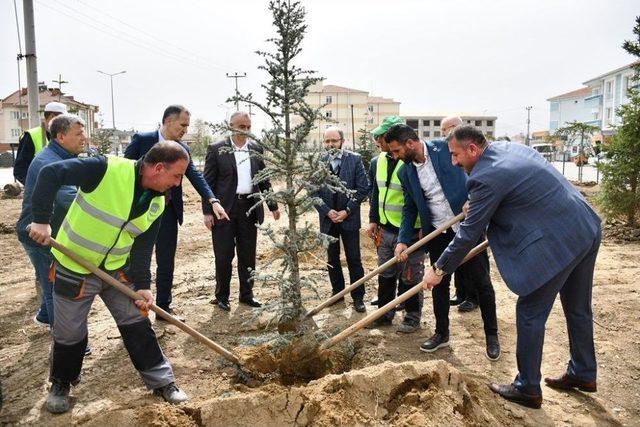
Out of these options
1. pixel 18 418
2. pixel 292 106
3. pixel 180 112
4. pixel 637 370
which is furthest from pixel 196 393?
pixel 637 370

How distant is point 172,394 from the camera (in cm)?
352

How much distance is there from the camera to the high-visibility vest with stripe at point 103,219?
3.22 meters

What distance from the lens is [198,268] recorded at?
25.6ft

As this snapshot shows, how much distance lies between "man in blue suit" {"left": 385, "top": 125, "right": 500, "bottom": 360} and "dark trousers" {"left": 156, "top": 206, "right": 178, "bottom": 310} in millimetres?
2327

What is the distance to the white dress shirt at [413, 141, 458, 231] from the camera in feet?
14.5

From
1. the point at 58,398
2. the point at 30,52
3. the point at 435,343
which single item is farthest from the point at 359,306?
the point at 30,52

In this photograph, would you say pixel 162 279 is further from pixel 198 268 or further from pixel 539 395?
pixel 539 395

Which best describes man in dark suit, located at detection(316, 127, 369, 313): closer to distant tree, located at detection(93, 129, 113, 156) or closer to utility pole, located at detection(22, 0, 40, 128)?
utility pole, located at detection(22, 0, 40, 128)

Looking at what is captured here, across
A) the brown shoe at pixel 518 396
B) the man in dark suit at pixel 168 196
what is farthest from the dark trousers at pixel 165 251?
the brown shoe at pixel 518 396

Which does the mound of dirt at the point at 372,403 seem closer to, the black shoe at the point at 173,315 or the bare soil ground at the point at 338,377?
the bare soil ground at the point at 338,377

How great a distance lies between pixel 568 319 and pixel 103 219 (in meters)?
3.41

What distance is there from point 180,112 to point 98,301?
2.74m

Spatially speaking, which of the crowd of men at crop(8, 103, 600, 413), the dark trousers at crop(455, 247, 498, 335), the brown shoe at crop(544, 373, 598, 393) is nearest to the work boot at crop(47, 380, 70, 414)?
the crowd of men at crop(8, 103, 600, 413)

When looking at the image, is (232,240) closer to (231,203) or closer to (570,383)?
(231,203)
